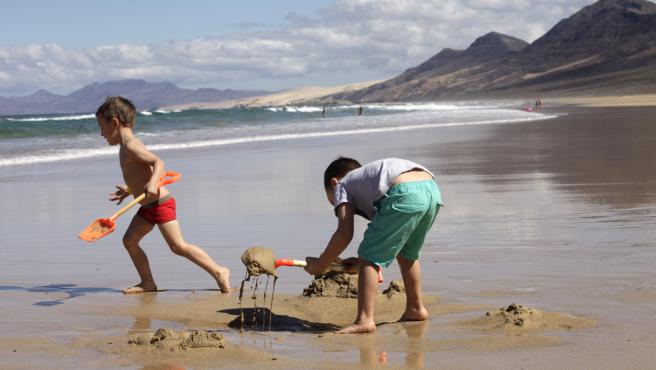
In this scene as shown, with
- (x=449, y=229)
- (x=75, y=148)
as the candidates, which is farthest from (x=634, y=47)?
(x=449, y=229)

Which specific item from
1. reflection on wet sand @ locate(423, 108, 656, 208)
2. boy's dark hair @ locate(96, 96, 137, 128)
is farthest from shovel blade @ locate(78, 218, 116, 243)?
reflection on wet sand @ locate(423, 108, 656, 208)

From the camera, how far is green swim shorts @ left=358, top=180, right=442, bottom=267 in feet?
13.9

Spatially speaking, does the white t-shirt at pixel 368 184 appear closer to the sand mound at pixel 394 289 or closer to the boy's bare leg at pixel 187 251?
the sand mound at pixel 394 289

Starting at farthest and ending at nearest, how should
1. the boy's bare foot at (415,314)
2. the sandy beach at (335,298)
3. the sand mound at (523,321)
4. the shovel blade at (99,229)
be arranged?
the shovel blade at (99,229) < the boy's bare foot at (415,314) < the sand mound at (523,321) < the sandy beach at (335,298)

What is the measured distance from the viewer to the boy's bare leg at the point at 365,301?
13.8 feet

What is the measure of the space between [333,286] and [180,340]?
1.33 m

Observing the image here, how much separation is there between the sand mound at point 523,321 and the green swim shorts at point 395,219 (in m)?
0.52

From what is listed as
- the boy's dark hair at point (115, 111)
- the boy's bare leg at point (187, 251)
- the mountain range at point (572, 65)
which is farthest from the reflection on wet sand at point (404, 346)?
the mountain range at point (572, 65)

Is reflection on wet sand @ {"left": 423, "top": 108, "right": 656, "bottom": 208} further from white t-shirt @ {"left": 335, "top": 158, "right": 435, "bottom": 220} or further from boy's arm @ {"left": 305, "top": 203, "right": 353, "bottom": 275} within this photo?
boy's arm @ {"left": 305, "top": 203, "right": 353, "bottom": 275}

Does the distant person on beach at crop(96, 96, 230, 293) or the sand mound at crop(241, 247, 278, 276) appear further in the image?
the distant person on beach at crop(96, 96, 230, 293)

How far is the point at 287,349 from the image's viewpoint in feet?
12.9

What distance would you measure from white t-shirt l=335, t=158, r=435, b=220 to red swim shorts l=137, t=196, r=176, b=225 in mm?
1558

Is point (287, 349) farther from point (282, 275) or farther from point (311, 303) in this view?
point (282, 275)

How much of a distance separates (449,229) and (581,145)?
9.98m
